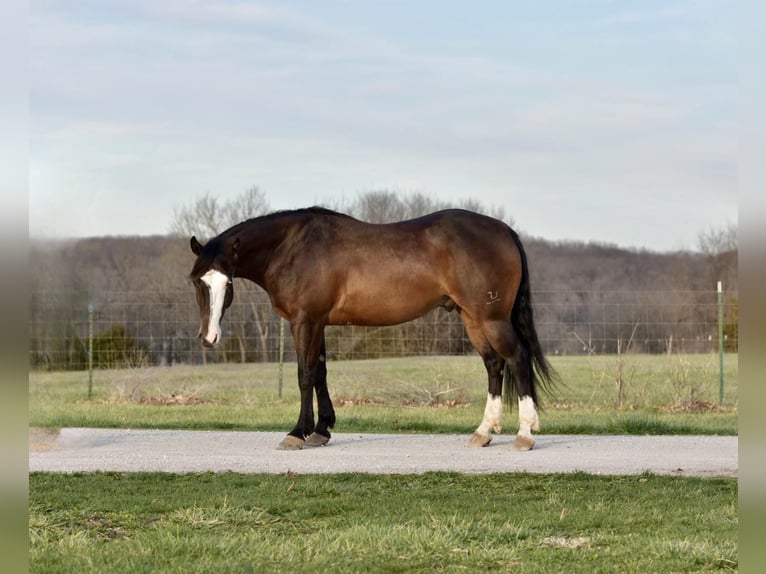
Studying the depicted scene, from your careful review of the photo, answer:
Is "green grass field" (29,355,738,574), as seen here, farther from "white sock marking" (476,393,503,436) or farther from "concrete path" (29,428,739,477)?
"white sock marking" (476,393,503,436)

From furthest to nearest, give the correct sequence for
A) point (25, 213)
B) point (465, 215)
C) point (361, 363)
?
point (361, 363) → point (465, 215) → point (25, 213)

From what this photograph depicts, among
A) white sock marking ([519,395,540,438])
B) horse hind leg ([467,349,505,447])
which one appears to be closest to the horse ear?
horse hind leg ([467,349,505,447])

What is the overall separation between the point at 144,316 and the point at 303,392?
21.3 metres

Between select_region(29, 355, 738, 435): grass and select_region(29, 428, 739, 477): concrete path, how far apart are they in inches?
33.7

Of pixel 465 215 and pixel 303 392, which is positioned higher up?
pixel 465 215

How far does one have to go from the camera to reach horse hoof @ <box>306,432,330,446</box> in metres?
11.1

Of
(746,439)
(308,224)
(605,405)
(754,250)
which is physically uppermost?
(308,224)

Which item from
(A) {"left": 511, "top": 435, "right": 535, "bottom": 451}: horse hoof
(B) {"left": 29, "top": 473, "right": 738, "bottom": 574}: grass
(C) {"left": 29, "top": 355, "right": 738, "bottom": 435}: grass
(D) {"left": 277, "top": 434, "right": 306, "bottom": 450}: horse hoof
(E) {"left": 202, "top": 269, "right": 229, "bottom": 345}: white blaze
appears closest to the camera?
(B) {"left": 29, "top": 473, "right": 738, "bottom": 574}: grass

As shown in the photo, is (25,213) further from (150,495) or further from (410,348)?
(410,348)

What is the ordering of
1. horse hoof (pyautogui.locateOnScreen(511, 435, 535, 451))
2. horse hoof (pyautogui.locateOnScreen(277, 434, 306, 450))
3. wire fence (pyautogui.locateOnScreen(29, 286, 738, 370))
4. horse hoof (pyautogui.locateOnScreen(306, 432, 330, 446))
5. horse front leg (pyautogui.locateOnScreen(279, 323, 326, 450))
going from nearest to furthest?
1. horse hoof (pyautogui.locateOnScreen(511, 435, 535, 451))
2. horse hoof (pyautogui.locateOnScreen(277, 434, 306, 450))
3. horse front leg (pyautogui.locateOnScreen(279, 323, 326, 450))
4. horse hoof (pyautogui.locateOnScreen(306, 432, 330, 446))
5. wire fence (pyautogui.locateOnScreen(29, 286, 738, 370))

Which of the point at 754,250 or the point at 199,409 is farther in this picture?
Result: the point at 199,409

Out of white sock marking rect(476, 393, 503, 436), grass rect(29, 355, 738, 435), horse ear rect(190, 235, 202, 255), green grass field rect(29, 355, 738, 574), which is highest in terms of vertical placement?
horse ear rect(190, 235, 202, 255)

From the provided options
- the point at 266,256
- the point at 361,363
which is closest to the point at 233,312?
the point at 361,363

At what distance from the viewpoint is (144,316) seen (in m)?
31.3
